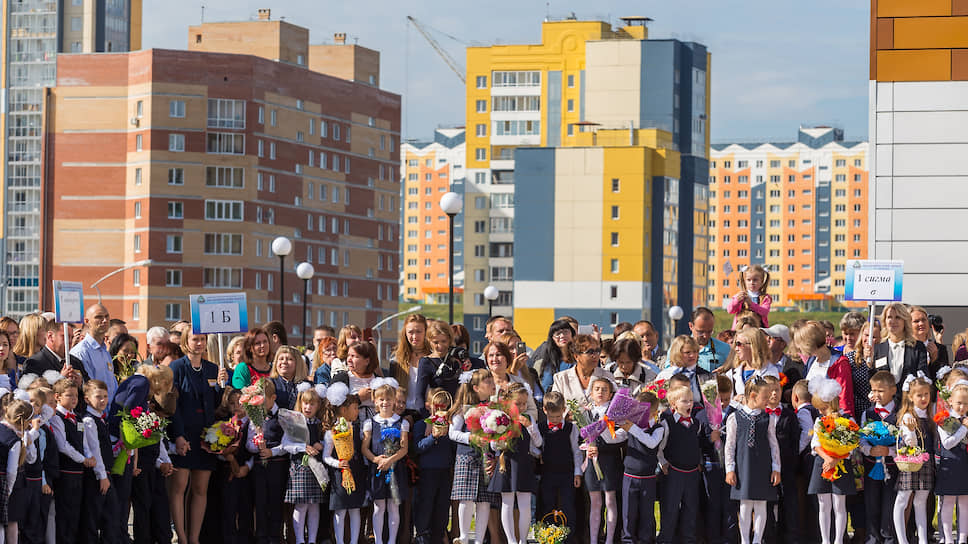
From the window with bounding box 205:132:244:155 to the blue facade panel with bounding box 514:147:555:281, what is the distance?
26.5 m

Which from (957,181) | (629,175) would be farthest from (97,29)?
(957,181)

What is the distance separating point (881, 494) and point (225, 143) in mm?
94225

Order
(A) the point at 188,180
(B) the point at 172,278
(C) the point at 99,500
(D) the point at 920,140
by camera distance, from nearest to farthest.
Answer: (C) the point at 99,500
(D) the point at 920,140
(B) the point at 172,278
(A) the point at 188,180

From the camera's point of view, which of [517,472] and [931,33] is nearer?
[517,472]

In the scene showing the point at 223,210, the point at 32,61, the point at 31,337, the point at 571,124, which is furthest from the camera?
the point at 32,61

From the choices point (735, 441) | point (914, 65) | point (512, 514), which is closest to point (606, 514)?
point (512, 514)

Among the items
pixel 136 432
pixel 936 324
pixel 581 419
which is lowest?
pixel 136 432

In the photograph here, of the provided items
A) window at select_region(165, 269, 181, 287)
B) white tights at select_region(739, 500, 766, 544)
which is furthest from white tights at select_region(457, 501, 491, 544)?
window at select_region(165, 269, 181, 287)

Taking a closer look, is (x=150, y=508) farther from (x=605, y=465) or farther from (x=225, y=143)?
(x=225, y=143)

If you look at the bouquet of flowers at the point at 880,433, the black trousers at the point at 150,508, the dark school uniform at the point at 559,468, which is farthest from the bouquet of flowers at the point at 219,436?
the bouquet of flowers at the point at 880,433

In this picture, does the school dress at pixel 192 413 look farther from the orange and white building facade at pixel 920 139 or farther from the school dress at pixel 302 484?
the orange and white building facade at pixel 920 139

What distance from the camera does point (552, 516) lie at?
13305 millimetres

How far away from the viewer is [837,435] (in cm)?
1302

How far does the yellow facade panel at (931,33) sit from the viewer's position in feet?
63.8
